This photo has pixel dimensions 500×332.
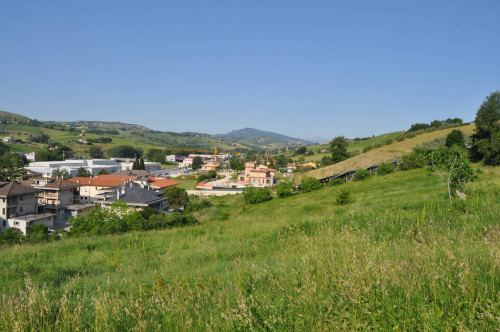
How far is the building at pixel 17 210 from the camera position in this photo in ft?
109

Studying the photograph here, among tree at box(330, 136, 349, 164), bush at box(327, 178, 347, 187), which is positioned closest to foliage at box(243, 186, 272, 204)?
bush at box(327, 178, 347, 187)

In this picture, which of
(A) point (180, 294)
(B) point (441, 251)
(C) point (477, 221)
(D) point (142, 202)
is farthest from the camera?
(D) point (142, 202)

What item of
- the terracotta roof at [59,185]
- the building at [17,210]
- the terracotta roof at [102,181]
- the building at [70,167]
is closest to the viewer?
the building at [17,210]

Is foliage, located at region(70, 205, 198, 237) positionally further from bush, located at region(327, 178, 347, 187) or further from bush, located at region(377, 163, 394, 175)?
bush, located at region(377, 163, 394, 175)

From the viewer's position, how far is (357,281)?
296 centimetres

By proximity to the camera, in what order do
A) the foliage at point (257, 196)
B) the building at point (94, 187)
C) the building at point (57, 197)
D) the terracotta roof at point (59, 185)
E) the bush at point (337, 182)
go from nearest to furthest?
the bush at point (337, 182) → the foliage at point (257, 196) → the building at point (57, 197) → the terracotta roof at point (59, 185) → the building at point (94, 187)

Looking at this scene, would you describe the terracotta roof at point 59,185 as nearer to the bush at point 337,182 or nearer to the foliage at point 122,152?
the bush at point 337,182

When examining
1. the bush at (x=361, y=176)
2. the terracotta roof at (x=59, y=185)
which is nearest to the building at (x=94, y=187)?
the terracotta roof at (x=59, y=185)

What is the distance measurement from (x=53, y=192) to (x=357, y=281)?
49629mm

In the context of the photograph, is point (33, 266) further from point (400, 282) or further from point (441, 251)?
point (441, 251)

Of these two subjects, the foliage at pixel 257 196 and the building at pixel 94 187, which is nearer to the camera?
the foliage at pixel 257 196

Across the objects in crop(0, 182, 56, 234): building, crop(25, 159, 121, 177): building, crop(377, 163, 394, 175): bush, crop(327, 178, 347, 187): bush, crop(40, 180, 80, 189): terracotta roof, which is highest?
crop(377, 163, 394, 175): bush

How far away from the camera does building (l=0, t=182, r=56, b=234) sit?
3334 centimetres

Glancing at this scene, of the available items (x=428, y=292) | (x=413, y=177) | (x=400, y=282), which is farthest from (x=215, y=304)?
(x=413, y=177)
